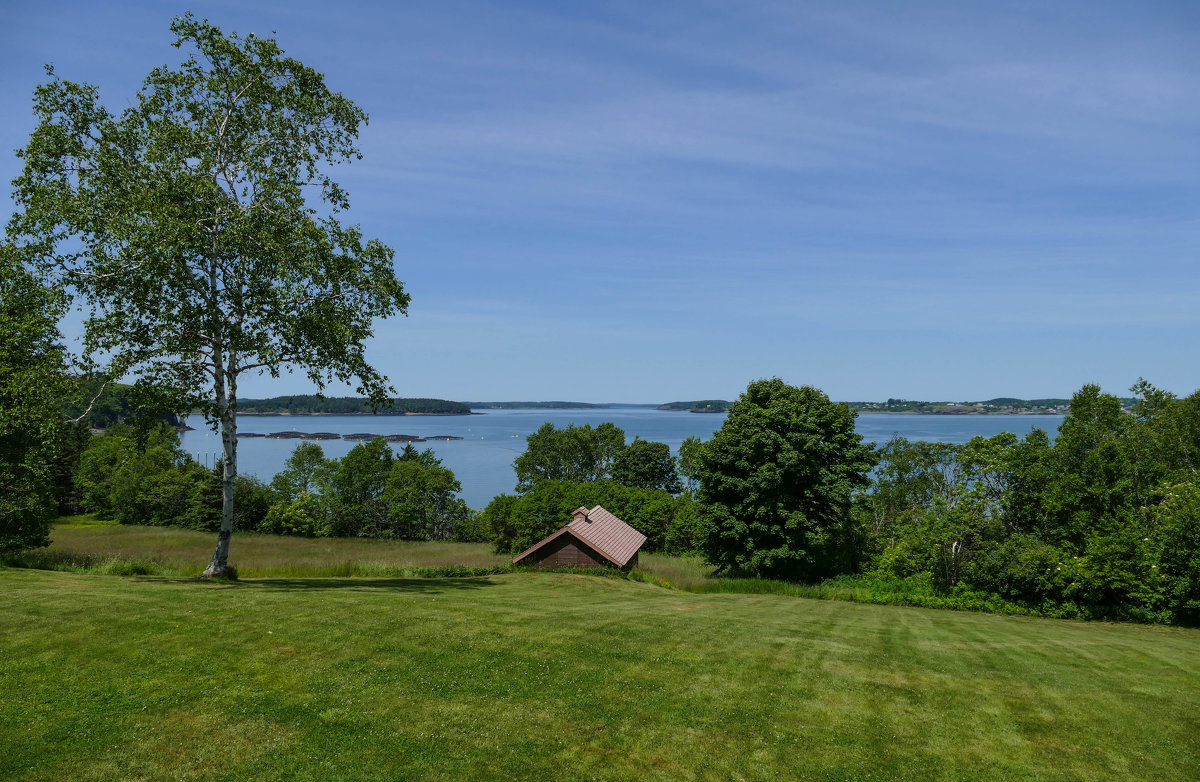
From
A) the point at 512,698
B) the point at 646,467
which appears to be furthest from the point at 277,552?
the point at 646,467

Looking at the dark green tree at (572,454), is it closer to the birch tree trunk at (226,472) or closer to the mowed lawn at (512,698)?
the birch tree trunk at (226,472)

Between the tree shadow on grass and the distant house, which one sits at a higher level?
the tree shadow on grass

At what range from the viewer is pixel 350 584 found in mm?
22891

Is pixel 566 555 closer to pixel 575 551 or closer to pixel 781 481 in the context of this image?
pixel 575 551

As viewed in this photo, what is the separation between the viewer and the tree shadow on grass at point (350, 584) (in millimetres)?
19953

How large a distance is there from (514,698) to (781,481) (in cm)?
3373

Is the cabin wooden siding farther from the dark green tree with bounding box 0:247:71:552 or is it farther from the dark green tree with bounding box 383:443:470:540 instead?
the dark green tree with bounding box 383:443:470:540

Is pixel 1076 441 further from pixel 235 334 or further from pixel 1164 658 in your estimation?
pixel 235 334

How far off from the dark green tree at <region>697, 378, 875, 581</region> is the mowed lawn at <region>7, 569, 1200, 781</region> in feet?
75.0

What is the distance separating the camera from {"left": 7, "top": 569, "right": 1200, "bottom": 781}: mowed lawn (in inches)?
347

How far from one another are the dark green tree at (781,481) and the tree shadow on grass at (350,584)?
788 inches

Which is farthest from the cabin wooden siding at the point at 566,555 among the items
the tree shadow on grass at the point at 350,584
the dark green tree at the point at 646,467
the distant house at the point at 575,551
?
the dark green tree at the point at 646,467

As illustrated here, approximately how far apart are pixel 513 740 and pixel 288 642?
5.89 meters

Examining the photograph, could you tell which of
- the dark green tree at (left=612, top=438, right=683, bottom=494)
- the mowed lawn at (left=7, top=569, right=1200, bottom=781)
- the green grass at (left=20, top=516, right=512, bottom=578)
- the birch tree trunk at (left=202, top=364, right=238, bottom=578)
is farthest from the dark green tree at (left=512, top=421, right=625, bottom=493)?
the mowed lawn at (left=7, top=569, right=1200, bottom=781)
